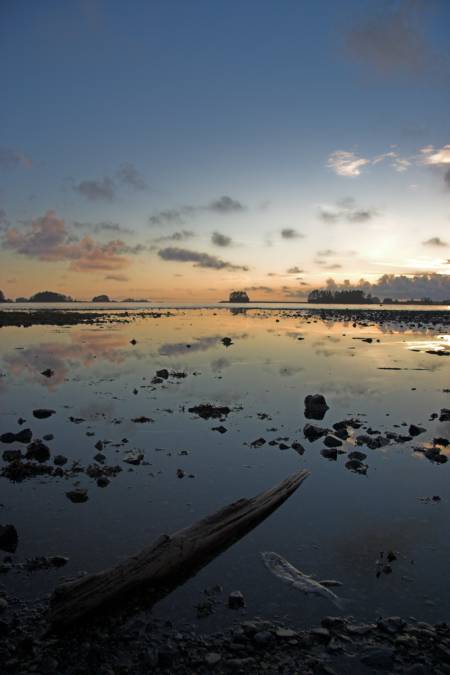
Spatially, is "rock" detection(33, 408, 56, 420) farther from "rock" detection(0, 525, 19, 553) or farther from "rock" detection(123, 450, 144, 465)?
"rock" detection(0, 525, 19, 553)

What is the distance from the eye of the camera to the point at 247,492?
11.4m

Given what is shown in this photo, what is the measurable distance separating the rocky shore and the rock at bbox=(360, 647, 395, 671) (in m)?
0.01

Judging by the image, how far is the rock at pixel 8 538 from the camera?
8539 mm

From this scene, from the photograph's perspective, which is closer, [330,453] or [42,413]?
[330,453]

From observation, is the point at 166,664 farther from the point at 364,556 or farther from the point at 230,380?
the point at 230,380

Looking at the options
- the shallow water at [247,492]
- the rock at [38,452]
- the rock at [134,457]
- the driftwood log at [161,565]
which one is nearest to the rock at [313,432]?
the shallow water at [247,492]

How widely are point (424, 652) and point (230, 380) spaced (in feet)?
72.8

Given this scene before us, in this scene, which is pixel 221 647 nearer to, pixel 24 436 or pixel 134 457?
pixel 134 457

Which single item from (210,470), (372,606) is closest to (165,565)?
(372,606)

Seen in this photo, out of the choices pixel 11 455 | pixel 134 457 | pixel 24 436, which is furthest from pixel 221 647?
pixel 24 436

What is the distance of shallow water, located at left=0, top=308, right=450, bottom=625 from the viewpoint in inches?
298

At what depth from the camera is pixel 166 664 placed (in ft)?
19.1

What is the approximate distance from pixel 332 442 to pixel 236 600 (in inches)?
357

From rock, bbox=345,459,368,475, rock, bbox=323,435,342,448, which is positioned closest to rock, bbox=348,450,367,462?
rock, bbox=345,459,368,475
